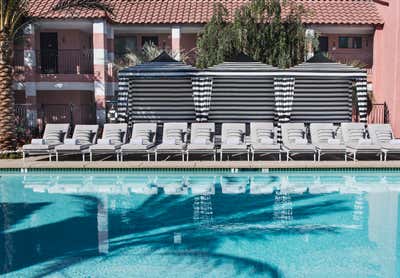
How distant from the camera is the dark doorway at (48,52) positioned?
26.6 meters

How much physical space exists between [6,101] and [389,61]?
1708cm

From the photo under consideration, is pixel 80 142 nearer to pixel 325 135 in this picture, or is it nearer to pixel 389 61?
pixel 325 135

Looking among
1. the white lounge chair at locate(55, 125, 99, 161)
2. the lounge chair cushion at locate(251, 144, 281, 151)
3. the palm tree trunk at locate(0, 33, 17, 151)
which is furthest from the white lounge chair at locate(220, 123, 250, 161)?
the palm tree trunk at locate(0, 33, 17, 151)

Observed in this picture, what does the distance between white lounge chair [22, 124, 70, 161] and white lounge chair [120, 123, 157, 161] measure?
7.31 ft

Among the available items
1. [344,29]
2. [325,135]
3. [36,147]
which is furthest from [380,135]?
[344,29]

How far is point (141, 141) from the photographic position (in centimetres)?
1563

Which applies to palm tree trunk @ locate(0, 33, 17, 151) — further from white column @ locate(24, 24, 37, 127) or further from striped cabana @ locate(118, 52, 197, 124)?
white column @ locate(24, 24, 37, 127)

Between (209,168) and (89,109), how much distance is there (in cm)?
1484

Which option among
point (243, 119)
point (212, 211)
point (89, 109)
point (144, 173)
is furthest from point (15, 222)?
point (89, 109)

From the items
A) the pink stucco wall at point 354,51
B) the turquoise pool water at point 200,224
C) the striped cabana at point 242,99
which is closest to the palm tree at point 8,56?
the turquoise pool water at point 200,224

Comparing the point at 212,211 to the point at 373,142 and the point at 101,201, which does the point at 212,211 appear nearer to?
the point at 101,201

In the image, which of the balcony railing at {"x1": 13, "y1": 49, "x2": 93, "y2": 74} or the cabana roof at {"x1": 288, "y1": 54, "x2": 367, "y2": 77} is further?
the balcony railing at {"x1": 13, "y1": 49, "x2": 93, "y2": 74}

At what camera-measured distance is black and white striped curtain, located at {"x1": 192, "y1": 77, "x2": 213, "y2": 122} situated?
17516 millimetres

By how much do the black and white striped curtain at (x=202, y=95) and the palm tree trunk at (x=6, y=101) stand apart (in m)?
6.08
